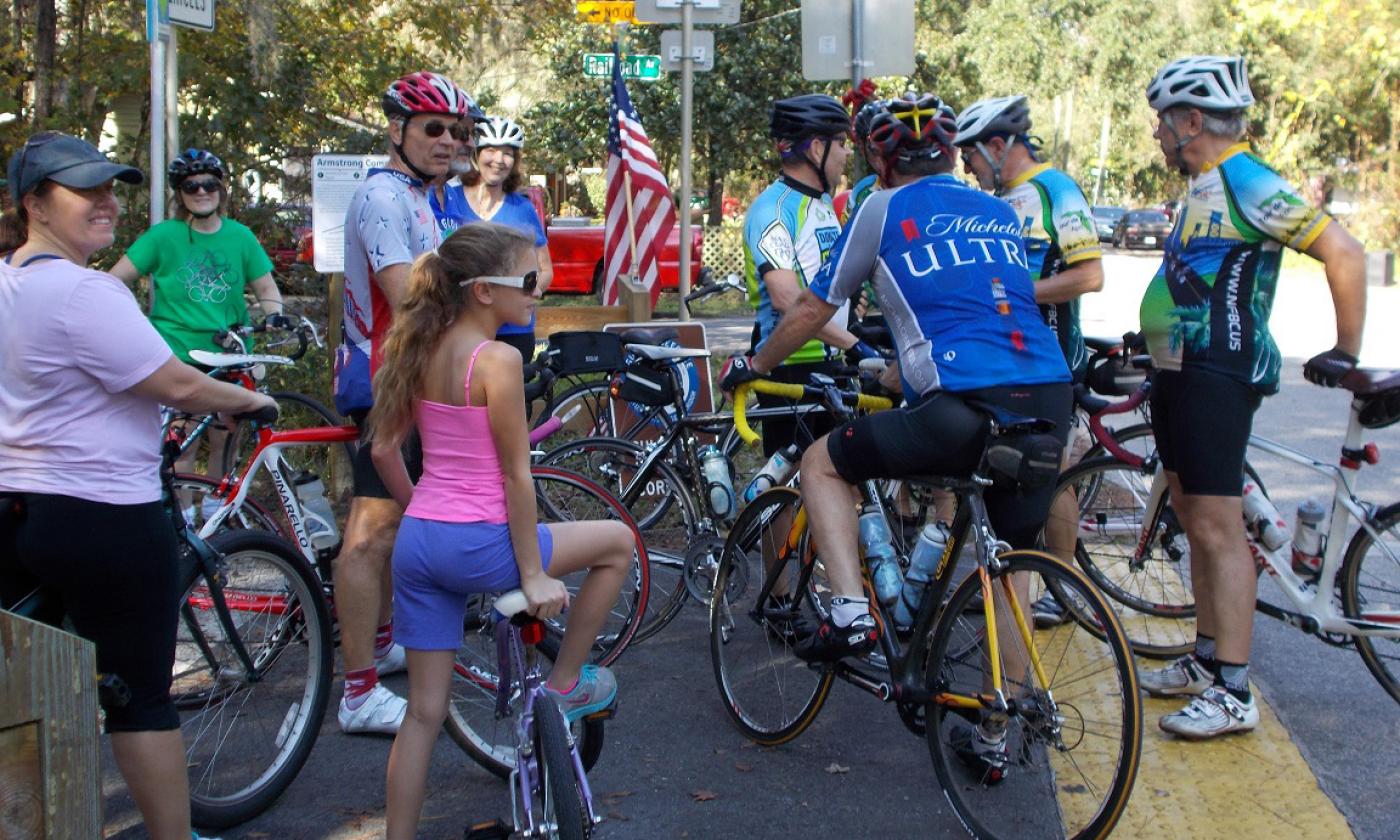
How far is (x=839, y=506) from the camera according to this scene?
4195mm

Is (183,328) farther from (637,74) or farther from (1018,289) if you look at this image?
(637,74)

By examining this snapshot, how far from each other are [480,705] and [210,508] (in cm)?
139

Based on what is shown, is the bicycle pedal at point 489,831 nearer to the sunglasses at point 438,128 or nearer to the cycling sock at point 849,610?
the cycling sock at point 849,610

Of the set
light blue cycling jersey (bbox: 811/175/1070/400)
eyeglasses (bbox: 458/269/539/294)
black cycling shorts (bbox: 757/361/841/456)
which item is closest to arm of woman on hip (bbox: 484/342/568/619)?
eyeglasses (bbox: 458/269/539/294)

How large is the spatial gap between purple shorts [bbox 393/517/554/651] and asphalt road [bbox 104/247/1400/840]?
0.95 meters

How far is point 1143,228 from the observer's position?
44875mm

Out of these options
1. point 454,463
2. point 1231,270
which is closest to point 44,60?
point 454,463

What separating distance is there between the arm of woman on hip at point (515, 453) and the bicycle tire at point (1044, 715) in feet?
4.01

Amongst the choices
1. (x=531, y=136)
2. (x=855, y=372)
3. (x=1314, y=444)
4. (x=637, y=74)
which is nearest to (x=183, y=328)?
(x=855, y=372)

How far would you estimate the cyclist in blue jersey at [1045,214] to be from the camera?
5.40m

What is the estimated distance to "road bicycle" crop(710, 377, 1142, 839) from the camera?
144 inches

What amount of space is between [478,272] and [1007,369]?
1.54 meters

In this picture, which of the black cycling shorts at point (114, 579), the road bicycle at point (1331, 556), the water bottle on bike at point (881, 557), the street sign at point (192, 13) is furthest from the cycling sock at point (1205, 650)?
the street sign at point (192, 13)

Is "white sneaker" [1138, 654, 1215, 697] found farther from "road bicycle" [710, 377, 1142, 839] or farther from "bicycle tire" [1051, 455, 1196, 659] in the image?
"road bicycle" [710, 377, 1142, 839]
